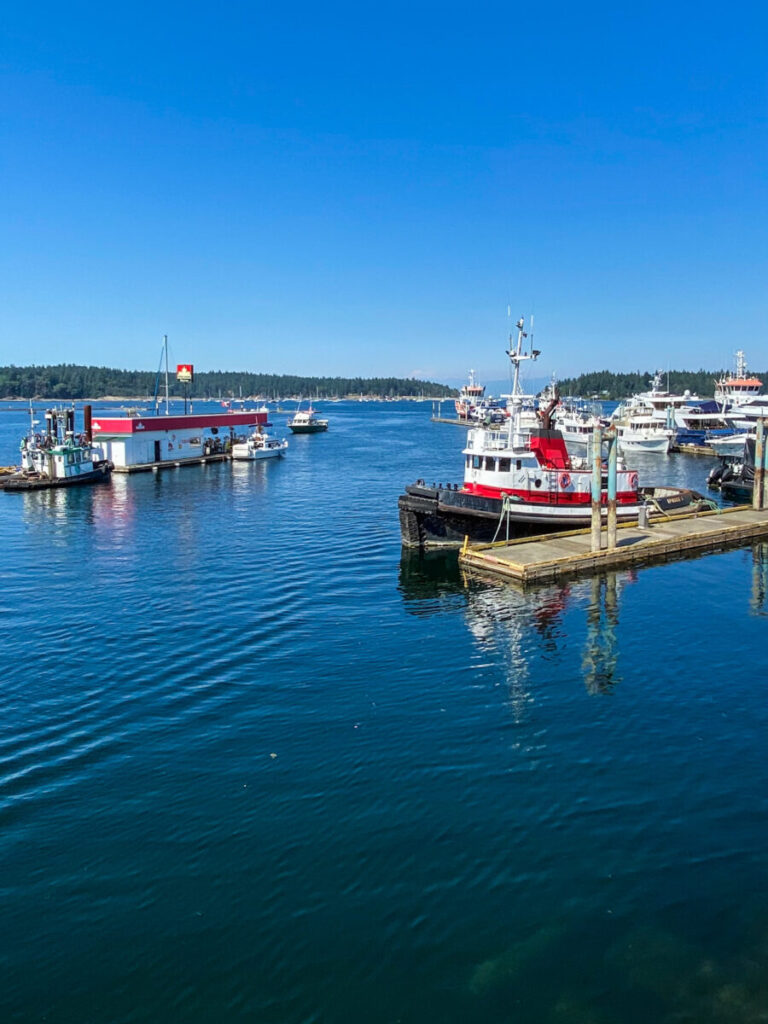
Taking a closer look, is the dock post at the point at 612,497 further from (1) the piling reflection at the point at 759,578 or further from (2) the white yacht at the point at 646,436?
(2) the white yacht at the point at 646,436

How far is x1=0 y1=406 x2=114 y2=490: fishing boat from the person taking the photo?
6456cm

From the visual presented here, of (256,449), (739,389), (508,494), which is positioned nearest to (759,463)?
(508,494)

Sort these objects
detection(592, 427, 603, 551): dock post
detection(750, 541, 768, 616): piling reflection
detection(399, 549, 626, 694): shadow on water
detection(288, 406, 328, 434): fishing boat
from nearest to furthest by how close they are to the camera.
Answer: detection(399, 549, 626, 694): shadow on water → detection(750, 541, 768, 616): piling reflection → detection(592, 427, 603, 551): dock post → detection(288, 406, 328, 434): fishing boat

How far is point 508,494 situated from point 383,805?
26.1m

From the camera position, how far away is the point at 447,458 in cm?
10100

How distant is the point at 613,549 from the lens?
36.0 metres

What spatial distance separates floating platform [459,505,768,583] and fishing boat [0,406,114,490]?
42.9 metres

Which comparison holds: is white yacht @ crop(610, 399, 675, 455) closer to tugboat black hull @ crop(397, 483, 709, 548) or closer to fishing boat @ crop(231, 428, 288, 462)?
fishing boat @ crop(231, 428, 288, 462)

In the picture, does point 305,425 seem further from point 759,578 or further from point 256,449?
point 759,578

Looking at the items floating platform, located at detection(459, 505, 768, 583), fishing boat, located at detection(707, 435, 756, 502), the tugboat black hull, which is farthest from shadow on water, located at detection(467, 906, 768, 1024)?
fishing boat, located at detection(707, 435, 756, 502)

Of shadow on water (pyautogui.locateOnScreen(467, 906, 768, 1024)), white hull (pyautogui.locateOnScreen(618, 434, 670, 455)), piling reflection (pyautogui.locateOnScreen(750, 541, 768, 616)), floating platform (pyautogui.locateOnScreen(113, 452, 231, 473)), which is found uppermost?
white hull (pyautogui.locateOnScreen(618, 434, 670, 455))

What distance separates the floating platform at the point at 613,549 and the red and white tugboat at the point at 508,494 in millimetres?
1600

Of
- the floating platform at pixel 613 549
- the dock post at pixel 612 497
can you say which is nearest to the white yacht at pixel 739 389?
the floating platform at pixel 613 549

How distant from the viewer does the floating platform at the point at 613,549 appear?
112 ft
